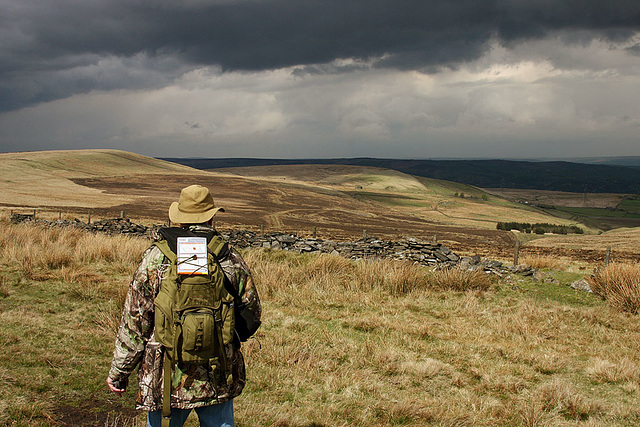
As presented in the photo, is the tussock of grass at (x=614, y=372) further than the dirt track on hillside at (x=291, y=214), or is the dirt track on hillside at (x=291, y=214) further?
the dirt track on hillside at (x=291, y=214)

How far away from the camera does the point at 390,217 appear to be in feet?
228

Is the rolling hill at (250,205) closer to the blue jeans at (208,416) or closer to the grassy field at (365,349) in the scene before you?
the grassy field at (365,349)

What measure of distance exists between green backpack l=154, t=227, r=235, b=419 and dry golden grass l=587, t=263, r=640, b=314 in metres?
9.92

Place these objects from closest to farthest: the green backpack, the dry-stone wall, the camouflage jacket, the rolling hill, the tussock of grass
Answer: the green backpack → the camouflage jacket → the tussock of grass → the dry-stone wall → the rolling hill

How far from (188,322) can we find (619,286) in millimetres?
10777

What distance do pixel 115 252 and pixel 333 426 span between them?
393 inches

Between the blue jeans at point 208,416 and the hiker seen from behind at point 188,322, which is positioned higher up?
the hiker seen from behind at point 188,322

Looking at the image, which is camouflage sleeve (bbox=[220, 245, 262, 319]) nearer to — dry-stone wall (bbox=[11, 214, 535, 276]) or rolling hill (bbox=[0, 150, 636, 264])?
dry-stone wall (bbox=[11, 214, 535, 276])

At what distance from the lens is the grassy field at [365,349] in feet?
15.9

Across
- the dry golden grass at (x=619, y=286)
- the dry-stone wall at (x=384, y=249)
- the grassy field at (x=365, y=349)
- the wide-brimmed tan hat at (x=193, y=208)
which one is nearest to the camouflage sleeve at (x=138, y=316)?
the wide-brimmed tan hat at (x=193, y=208)

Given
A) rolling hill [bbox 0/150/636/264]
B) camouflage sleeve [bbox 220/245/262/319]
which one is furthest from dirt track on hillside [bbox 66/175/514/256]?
camouflage sleeve [bbox 220/245/262/319]

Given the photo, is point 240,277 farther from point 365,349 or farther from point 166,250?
point 365,349

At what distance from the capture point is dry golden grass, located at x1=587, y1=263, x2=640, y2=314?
978 cm

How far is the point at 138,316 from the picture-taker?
2.89 m
